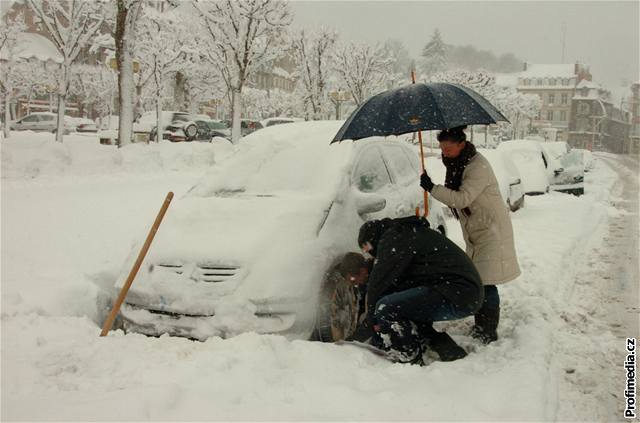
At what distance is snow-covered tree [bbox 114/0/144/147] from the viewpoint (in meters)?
16.8

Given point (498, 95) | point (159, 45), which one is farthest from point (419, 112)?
point (498, 95)

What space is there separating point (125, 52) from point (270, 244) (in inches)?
597

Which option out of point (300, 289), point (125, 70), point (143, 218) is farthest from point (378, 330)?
point (125, 70)

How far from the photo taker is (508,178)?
1185cm

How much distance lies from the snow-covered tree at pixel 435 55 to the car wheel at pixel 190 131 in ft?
194

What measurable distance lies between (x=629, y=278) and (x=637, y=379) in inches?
133

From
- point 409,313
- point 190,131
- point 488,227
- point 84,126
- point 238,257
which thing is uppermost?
point 84,126

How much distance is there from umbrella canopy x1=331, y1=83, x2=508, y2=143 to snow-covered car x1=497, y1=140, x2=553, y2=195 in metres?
10.4

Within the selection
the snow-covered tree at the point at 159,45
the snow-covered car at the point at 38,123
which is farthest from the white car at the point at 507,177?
the snow-covered car at the point at 38,123

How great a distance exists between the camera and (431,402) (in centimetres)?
320

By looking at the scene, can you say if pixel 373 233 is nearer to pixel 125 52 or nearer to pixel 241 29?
pixel 125 52

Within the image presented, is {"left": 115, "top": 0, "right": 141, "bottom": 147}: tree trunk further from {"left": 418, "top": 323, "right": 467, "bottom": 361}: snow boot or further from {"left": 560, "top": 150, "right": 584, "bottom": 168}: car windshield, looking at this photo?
{"left": 418, "top": 323, "right": 467, "bottom": 361}: snow boot

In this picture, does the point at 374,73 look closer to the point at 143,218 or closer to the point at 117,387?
the point at 143,218

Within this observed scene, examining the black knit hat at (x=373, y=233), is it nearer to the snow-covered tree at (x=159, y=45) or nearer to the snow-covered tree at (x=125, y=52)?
the snow-covered tree at (x=125, y=52)
